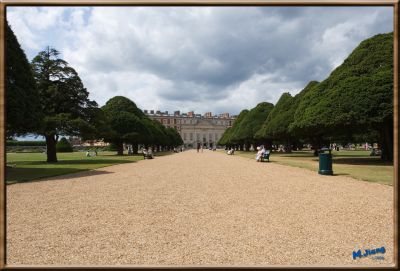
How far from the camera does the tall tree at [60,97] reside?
29250 millimetres

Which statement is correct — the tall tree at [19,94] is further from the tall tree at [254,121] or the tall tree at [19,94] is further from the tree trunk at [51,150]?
the tall tree at [254,121]

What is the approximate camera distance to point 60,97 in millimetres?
29797

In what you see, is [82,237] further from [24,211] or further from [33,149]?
[33,149]

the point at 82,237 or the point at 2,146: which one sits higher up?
the point at 2,146

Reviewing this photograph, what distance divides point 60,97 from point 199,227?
27921 mm

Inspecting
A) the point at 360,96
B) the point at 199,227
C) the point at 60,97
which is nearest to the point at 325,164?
the point at 360,96

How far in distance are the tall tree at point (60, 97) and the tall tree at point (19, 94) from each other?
930 cm

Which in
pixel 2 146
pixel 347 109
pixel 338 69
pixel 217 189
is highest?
pixel 338 69

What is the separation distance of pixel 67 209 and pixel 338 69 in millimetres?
26877

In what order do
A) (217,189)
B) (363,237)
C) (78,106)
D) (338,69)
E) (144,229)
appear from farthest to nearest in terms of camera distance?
(78,106)
(338,69)
(217,189)
(144,229)
(363,237)

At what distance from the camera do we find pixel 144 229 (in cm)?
586

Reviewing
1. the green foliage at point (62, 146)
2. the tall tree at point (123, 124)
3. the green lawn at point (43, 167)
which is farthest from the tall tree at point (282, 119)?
the green foliage at point (62, 146)

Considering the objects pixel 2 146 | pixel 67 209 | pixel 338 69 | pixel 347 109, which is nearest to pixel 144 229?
pixel 67 209

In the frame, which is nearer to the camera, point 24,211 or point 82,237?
point 82,237
